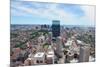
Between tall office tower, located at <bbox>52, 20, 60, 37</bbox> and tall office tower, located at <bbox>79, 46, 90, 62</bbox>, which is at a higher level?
tall office tower, located at <bbox>52, 20, 60, 37</bbox>

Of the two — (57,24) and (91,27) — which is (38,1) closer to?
(57,24)

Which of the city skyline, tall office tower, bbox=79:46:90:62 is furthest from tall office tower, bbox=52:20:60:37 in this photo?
tall office tower, bbox=79:46:90:62

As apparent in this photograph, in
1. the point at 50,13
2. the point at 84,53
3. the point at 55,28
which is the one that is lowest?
the point at 84,53

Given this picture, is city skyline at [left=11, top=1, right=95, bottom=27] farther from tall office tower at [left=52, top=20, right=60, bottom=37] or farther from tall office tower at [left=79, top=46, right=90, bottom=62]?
tall office tower at [left=79, top=46, right=90, bottom=62]

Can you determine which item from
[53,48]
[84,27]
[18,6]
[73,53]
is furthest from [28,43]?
[84,27]

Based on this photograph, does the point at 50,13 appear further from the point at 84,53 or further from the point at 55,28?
the point at 84,53

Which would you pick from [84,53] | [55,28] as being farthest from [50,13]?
[84,53]

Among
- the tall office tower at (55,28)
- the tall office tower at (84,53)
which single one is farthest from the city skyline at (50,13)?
the tall office tower at (84,53)
